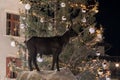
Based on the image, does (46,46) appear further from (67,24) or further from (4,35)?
(4,35)

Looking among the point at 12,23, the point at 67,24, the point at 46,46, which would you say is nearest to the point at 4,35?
the point at 12,23

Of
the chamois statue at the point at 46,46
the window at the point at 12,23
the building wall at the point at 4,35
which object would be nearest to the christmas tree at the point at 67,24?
the chamois statue at the point at 46,46

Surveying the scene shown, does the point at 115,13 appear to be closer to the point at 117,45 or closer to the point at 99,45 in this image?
the point at 117,45

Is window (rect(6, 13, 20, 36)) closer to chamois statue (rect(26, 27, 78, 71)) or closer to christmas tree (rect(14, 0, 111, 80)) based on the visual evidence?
christmas tree (rect(14, 0, 111, 80))

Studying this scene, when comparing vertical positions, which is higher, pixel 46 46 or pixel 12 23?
pixel 46 46

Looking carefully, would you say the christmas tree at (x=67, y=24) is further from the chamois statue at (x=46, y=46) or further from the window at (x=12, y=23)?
the window at (x=12, y=23)

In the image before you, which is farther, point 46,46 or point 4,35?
point 4,35
